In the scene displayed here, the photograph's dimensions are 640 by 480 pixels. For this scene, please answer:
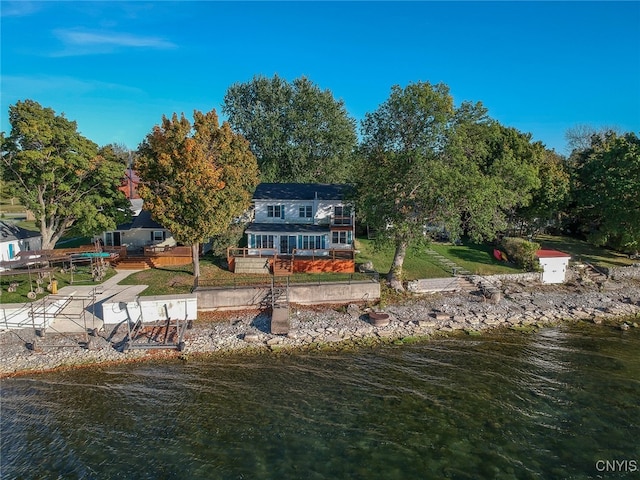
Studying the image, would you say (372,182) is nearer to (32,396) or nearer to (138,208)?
(32,396)

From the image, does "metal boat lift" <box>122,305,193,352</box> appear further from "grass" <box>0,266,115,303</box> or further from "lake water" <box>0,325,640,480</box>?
"grass" <box>0,266,115,303</box>

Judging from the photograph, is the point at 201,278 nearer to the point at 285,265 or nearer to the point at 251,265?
the point at 251,265

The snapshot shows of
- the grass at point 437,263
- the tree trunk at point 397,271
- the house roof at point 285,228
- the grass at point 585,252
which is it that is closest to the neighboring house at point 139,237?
the house roof at point 285,228

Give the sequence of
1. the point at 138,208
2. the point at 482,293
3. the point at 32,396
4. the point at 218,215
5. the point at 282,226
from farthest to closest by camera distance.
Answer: the point at 138,208 < the point at 282,226 < the point at 482,293 < the point at 218,215 < the point at 32,396

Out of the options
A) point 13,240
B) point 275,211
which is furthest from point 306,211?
point 13,240

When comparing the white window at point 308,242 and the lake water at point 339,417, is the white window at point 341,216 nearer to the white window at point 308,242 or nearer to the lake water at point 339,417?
the white window at point 308,242

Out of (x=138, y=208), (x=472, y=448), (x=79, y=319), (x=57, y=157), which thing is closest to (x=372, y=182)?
(x=472, y=448)


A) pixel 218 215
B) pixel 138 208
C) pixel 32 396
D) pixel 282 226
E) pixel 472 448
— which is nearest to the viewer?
pixel 472 448
